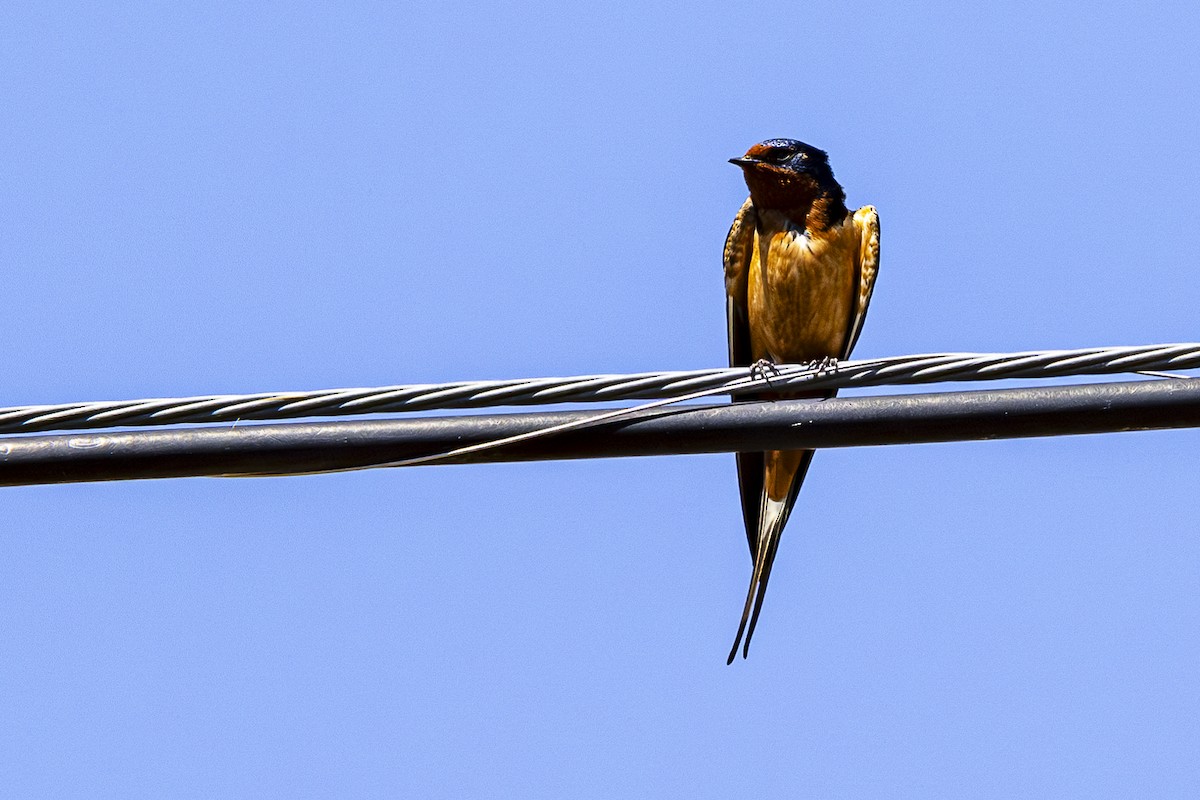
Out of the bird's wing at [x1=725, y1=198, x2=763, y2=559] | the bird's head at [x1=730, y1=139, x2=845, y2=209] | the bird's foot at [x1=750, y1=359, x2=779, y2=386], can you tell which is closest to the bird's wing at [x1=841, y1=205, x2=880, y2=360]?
the bird's head at [x1=730, y1=139, x2=845, y2=209]

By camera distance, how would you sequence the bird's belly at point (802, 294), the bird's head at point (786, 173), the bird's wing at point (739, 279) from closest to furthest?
the bird's belly at point (802, 294)
the bird's head at point (786, 173)
the bird's wing at point (739, 279)

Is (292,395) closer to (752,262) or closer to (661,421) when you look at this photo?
(661,421)

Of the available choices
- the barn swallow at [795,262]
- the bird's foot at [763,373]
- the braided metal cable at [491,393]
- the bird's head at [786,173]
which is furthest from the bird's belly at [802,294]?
the braided metal cable at [491,393]

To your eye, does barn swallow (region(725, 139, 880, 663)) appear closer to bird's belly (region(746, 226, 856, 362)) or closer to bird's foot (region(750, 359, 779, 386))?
bird's belly (region(746, 226, 856, 362))

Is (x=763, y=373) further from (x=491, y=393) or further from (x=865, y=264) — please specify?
(x=865, y=264)

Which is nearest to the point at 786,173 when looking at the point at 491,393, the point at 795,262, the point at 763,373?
the point at 795,262

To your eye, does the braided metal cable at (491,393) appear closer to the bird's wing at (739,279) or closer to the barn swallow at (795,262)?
the barn swallow at (795,262)
